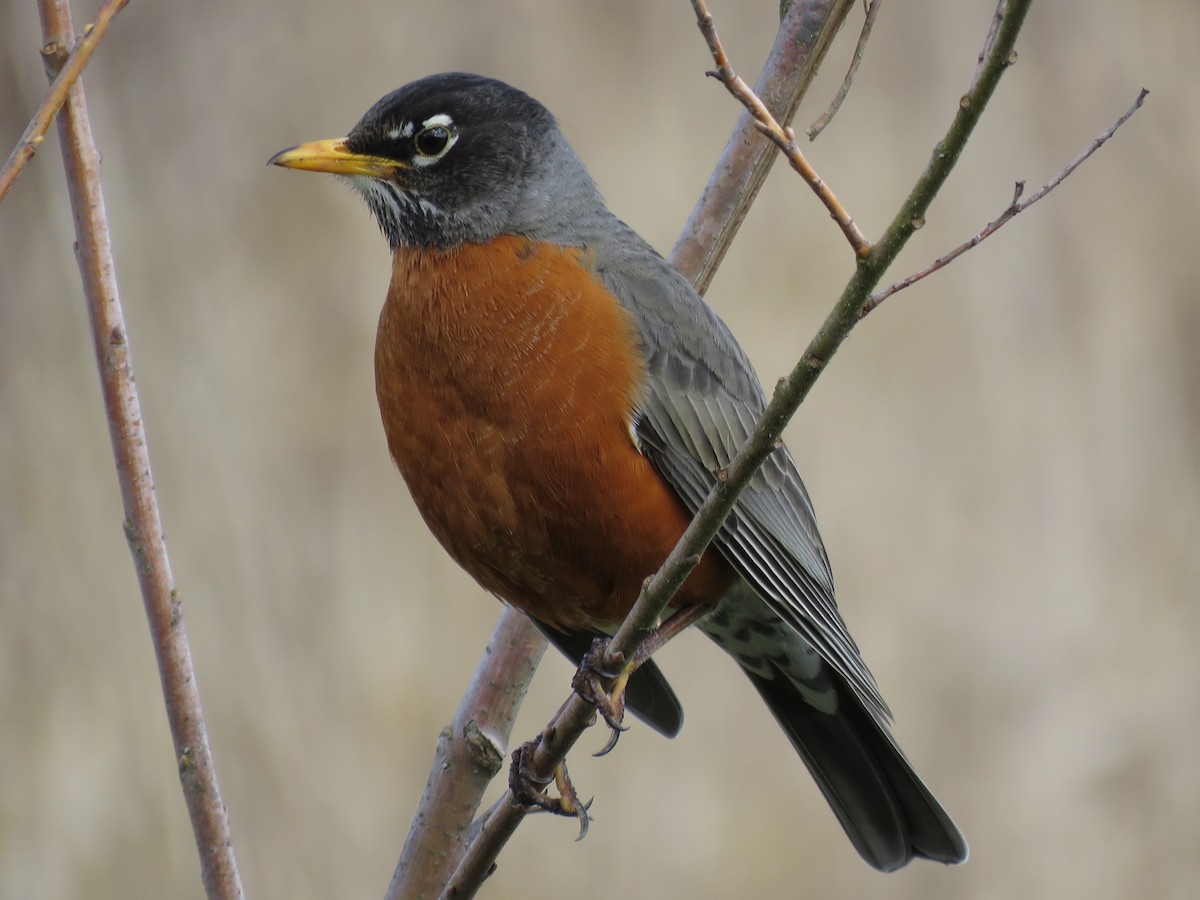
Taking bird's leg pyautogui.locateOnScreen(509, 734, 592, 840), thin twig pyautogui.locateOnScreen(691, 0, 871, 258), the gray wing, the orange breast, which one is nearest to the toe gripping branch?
bird's leg pyautogui.locateOnScreen(509, 734, 592, 840)

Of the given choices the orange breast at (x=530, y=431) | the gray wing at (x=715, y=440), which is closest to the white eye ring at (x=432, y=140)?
the orange breast at (x=530, y=431)

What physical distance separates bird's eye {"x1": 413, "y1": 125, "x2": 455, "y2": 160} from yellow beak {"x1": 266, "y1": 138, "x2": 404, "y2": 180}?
0.07 meters

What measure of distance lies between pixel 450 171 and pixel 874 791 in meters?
1.90

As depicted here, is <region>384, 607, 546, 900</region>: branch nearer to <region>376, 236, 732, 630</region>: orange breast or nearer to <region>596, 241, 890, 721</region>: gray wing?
<region>376, 236, 732, 630</region>: orange breast

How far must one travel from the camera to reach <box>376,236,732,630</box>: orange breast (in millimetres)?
2928

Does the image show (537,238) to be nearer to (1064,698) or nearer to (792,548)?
(792,548)

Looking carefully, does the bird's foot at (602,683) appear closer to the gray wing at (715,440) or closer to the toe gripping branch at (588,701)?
the toe gripping branch at (588,701)

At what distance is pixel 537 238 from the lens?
10.7 feet

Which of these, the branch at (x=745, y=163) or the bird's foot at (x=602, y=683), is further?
the branch at (x=745, y=163)

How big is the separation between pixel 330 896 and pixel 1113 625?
10.4 feet

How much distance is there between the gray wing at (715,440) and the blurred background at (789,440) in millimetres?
1597

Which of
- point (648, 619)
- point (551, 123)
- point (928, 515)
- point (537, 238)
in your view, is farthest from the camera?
point (928, 515)

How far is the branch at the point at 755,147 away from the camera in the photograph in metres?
3.18

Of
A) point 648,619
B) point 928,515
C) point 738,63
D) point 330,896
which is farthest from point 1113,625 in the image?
point 648,619
